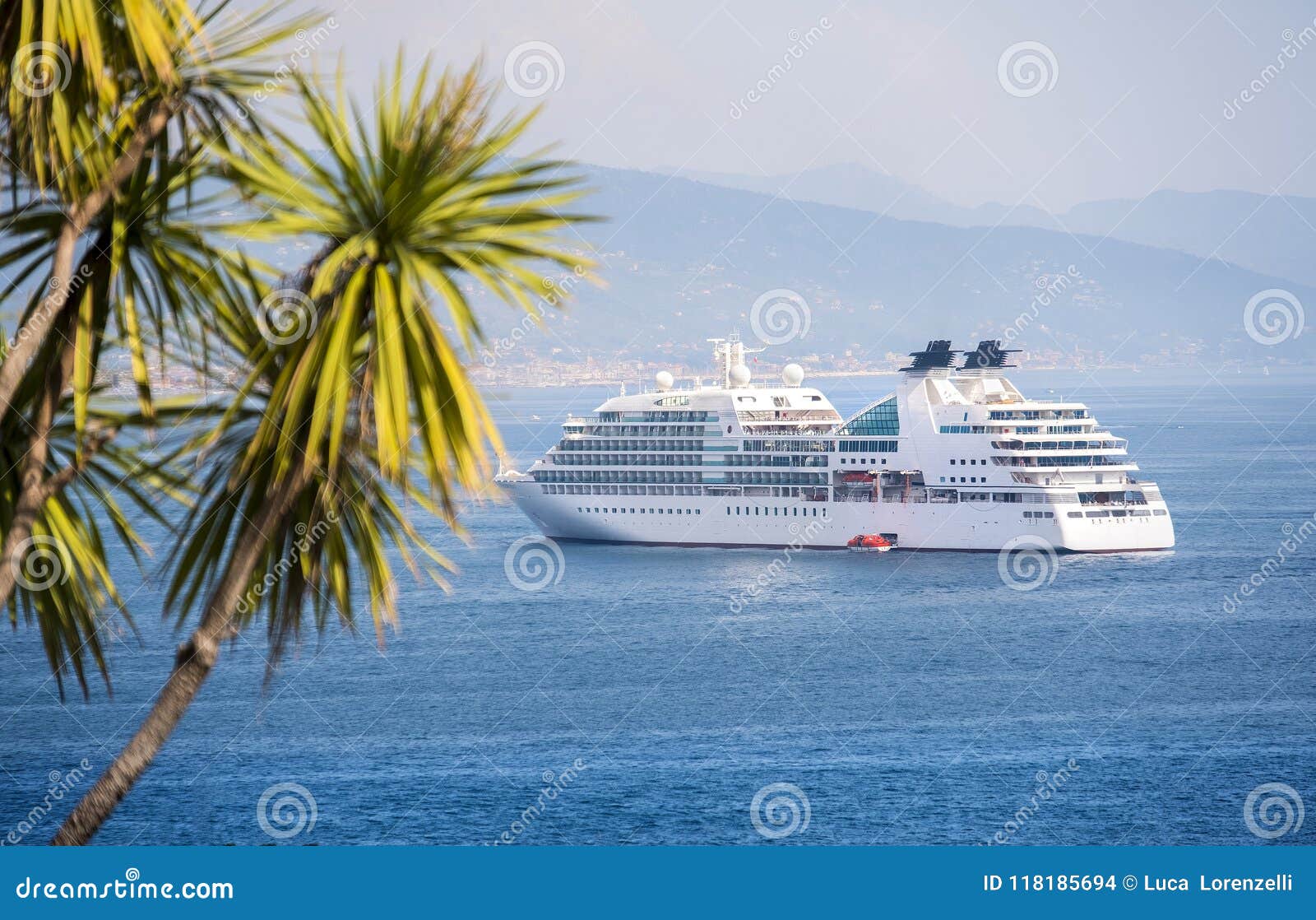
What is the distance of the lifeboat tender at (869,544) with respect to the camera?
189ft

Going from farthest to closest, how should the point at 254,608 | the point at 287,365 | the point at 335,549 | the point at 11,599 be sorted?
the point at 11,599, the point at 254,608, the point at 335,549, the point at 287,365

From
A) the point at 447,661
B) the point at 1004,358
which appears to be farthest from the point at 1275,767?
the point at 1004,358

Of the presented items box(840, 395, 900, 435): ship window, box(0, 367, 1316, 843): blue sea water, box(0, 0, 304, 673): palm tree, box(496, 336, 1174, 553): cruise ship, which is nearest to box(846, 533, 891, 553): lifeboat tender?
box(496, 336, 1174, 553): cruise ship

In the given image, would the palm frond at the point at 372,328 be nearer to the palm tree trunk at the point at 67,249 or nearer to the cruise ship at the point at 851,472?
the palm tree trunk at the point at 67,249

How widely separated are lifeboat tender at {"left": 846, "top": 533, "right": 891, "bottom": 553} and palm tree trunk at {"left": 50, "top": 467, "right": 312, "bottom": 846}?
53.4 meters

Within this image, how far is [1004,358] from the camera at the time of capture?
5959cm

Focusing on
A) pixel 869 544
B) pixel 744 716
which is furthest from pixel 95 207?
pixel 869 544

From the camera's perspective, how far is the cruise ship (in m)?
56.3

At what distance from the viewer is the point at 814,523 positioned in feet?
194

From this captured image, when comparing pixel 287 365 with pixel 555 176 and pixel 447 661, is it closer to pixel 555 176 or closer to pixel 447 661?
pixel 555 176

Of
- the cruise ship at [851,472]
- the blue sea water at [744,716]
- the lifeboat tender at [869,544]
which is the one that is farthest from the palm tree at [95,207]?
the lifeboat tender at [869,544]

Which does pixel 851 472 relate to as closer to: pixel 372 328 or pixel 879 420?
pixel 879 420

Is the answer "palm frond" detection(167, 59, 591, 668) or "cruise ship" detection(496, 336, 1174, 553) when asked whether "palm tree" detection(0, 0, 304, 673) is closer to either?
"palm frond" detection(167, 59, 591, 668)

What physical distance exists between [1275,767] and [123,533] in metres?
28.0
